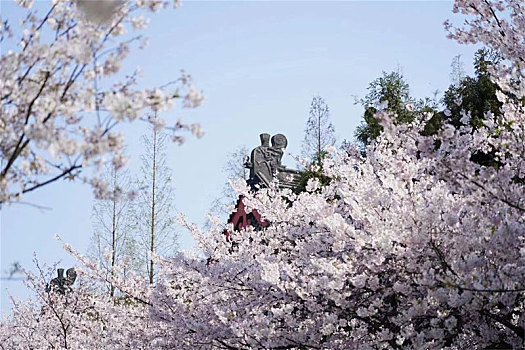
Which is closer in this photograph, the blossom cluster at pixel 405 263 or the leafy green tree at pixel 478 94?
the blossom cluster at pixel 405 263

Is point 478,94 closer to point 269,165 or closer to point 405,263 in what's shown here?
point 269,165

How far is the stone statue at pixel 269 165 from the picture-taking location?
16047 mm

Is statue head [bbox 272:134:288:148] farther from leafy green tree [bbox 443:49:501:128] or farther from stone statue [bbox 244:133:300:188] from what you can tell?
leafy green tree [bbox 443:49:501:128]

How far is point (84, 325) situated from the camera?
426 inches

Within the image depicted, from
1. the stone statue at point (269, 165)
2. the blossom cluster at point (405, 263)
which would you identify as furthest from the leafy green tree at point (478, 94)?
the blossom cluster at point (405, 263)

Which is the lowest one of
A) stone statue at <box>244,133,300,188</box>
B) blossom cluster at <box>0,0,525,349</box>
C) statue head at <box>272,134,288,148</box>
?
blossom cluster at <box>0,0,525,349</box>

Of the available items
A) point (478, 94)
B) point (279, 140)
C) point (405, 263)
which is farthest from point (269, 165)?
point (405, 263)

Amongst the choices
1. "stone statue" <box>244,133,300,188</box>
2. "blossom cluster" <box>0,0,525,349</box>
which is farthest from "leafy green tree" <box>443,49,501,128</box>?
"blossom cluster" <box>0,0,525,349</box>

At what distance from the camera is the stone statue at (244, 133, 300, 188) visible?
16047 millimetres

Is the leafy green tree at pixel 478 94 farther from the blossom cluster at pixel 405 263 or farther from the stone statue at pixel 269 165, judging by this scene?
the blossom cluster at pixel 405 263

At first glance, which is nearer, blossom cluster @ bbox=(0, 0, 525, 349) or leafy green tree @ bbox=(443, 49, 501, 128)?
blossom cluster @ bbox=(0, 0, 525, 349)

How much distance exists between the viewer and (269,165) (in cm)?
1650

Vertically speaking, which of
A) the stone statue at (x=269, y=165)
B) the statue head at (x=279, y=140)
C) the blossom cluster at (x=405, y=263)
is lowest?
the blossom cluster at (x=405, y=263)

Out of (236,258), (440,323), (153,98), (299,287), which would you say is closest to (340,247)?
(299,287)
